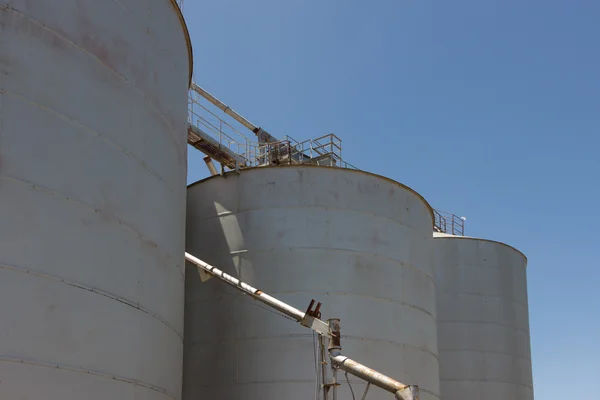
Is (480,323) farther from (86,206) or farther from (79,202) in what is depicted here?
(79,202)

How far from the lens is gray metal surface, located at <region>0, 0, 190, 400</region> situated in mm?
9398

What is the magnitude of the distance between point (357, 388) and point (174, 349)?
5.63m

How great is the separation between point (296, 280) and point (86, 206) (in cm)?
763

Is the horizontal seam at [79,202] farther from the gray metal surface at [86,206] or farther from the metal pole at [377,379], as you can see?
the metal pole at [377,379]

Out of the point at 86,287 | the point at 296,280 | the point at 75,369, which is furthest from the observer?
the point at 296,280

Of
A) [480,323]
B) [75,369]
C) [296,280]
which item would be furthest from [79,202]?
[480,323]

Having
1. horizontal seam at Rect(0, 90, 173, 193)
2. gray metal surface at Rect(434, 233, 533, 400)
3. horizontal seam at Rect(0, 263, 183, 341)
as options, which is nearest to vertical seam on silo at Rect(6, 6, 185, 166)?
horizontal seam at Rect(0, 90, 173, 193)

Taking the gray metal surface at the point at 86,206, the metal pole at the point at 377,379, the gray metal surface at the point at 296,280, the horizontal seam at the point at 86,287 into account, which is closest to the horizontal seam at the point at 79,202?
the gray metal surface at the point at 86,206

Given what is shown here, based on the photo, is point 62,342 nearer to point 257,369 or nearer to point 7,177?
point 7,177

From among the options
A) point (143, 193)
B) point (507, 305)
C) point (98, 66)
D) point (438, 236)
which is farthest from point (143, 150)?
point (507, 305)

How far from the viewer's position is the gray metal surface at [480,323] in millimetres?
26453

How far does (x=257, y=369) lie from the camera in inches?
667

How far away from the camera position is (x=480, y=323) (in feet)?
89.4

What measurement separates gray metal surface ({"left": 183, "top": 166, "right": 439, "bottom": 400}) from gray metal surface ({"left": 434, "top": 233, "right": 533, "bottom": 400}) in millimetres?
7653
